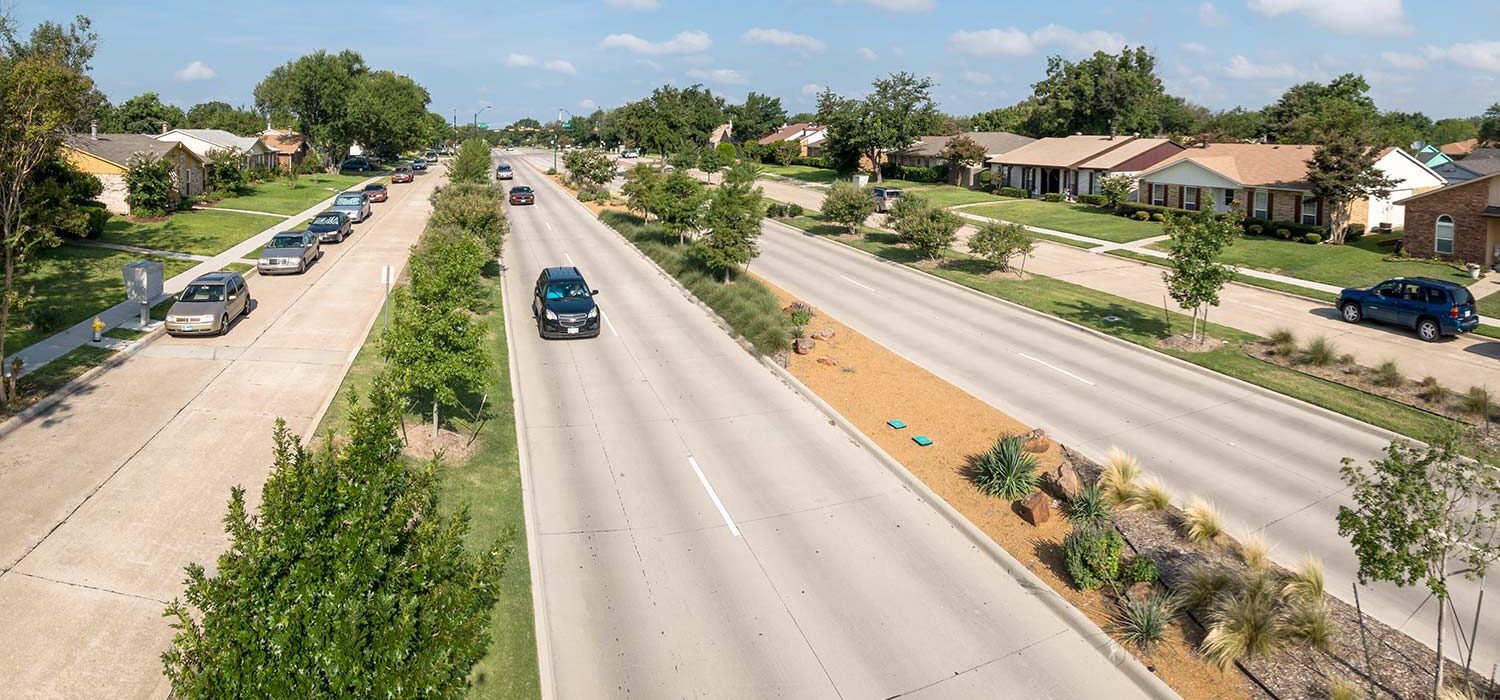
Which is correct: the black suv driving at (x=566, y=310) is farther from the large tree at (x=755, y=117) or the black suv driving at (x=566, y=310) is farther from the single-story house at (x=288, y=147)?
the large tree at (x=755, y=117)

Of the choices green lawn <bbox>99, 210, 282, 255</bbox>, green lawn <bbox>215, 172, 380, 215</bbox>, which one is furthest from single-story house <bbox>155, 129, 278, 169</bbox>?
green lawn <bbox>99, 210, 282, 255</bbox>

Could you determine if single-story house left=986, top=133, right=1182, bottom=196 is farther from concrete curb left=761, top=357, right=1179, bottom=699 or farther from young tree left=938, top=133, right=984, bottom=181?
concrete curb left=761, top=357, right=1179, bottom=699

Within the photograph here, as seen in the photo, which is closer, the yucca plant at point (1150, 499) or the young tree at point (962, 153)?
the yucca plant at point (1150, 499)

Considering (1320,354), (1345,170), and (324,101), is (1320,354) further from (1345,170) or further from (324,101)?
(324,101)

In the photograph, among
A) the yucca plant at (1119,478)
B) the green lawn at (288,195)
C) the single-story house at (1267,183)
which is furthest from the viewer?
the green lawn at (288,195)

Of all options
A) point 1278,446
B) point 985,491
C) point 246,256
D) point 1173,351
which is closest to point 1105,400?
point 1278,446

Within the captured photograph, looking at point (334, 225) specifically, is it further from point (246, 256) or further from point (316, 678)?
point (316, 678)

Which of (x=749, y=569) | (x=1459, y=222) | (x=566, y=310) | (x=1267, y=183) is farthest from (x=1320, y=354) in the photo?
(x=1267, y=183)

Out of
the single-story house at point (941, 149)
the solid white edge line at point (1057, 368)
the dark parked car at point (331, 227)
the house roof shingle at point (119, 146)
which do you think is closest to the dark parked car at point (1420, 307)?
the solid white edge line at point (1057, 368)
